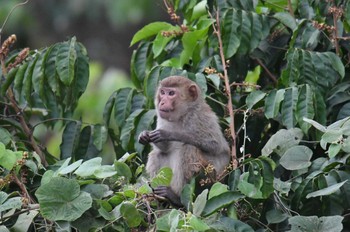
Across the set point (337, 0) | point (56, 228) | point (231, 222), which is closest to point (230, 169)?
point (231, 222)

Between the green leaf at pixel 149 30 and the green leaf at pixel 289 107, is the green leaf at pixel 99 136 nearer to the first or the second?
the green leaf at pixel 149 30

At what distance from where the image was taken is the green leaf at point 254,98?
23.9ft

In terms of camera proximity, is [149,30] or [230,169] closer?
[230,169]

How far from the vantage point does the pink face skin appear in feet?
25.5

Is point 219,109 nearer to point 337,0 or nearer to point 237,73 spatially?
point 237,73

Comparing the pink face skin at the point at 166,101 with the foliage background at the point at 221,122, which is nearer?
the foliage background at the point at 221,122

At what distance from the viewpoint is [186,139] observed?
748cm

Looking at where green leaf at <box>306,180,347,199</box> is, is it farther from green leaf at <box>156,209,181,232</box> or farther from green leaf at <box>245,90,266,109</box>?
green leaf at <box>245,90,266,109</box>

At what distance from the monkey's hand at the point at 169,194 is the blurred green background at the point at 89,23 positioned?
10148 mm

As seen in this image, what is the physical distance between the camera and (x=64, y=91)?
26.6ft

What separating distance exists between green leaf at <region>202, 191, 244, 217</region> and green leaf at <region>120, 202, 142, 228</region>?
434mm

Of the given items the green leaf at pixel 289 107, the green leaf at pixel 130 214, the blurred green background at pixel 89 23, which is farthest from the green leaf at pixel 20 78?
the blurred green background at pixel 89 23

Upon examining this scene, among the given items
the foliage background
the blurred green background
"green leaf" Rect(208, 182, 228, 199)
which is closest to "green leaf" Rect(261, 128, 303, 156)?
the foliage background

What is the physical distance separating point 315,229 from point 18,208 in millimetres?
1866
